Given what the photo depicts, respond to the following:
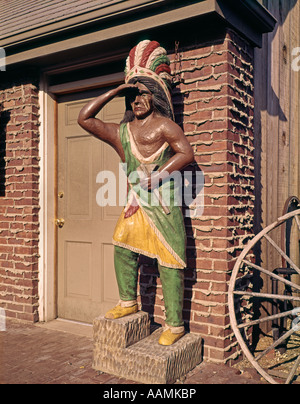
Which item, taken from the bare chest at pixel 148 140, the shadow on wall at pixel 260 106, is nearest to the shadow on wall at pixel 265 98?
the shadow on wall at pixel 260 106

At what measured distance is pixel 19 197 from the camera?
15.5 ft

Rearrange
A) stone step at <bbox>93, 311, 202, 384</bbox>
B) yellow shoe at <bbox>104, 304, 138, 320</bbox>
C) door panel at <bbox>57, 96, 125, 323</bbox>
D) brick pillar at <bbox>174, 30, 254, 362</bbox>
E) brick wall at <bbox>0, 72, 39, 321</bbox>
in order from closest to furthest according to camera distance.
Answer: stone step at <bbox>93, 311, 202, 384</bbox> → yellow shoe at <bbox>104, 304, 138, 320</bbox> → brick pillar at <bbox>174, 30, 254, 362</bbox> → door panel at <bbox>57, 96, 125, 323</bbox> → brick wall at <bbox>0, 72, 39, 321</bbox>

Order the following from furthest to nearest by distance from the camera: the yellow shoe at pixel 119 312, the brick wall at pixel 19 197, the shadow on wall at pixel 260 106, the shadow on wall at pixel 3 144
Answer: the shadow on wall at pixel 3 144 → the brick wall at pixel 19 197 → the shadow on wall at pixel 260 106 → the yellow shoe at pixel 119 312

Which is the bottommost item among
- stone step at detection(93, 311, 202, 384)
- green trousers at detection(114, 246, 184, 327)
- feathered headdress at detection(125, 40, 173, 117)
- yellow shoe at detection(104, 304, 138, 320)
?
stone step at detection(93, 311, 202, 384)

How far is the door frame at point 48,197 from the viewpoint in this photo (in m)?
4.64

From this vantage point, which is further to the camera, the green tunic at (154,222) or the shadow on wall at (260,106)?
the shadow on wall at (260,106)

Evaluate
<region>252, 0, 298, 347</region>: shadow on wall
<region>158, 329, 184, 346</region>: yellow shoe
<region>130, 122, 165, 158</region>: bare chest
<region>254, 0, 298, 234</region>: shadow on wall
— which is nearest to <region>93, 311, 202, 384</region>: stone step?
<region>158, 329, 184, 346</region>: yellow shoe

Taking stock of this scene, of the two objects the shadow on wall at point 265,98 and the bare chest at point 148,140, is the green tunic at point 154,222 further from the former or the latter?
the shadow on wall at point 265,98

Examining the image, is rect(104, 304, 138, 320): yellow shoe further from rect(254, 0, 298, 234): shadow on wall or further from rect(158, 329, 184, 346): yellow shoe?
rect(254, 0, 298, 234): shadow on wall

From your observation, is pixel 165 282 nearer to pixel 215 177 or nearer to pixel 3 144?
pixel 215 177

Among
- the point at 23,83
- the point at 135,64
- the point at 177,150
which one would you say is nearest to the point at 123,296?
the point at 177,150

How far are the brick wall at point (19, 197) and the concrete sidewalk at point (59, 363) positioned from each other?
1.61 ft

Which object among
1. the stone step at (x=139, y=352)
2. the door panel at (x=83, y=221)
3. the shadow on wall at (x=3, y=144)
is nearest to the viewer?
the stone step at (x=139, y=352)

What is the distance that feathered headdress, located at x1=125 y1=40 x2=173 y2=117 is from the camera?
3.13m
